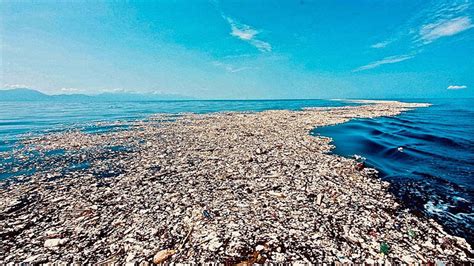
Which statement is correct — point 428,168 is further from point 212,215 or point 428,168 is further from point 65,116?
point 65,116

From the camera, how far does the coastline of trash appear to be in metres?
5.49

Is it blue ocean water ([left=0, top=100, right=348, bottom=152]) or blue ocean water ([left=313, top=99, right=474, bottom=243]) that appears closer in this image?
blue ocean water ([left=313, top=99, right=474, bottom=243])

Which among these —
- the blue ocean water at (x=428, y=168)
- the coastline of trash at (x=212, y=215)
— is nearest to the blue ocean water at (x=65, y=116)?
the coastline of trash at (x=212, y=215)

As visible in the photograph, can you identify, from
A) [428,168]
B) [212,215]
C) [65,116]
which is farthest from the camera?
[65,116]

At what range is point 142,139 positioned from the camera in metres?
19.5

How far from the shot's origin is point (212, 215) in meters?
7.09

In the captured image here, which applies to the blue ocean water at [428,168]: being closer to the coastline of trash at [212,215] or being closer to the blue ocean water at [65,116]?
the coastline of trash at [212,215]

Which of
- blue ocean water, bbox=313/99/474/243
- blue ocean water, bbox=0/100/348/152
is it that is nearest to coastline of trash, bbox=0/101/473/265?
blue ocean water, bbox=313/99/474/243

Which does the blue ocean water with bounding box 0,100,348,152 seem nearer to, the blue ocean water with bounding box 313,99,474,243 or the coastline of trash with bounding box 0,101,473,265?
the coastline of trash with bounding box 0,101,473,265

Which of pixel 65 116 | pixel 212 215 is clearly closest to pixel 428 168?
pixel 212 215

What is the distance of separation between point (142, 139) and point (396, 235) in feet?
60.8

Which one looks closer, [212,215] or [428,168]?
[212,215]

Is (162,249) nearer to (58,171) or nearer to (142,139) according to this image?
(58,171)

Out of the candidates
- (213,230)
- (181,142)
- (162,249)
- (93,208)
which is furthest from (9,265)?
(181,142)
